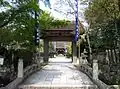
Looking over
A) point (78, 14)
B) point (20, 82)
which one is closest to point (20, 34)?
point (20, 82)

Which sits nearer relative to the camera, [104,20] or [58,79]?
[58,79]

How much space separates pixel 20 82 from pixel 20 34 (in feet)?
7.49

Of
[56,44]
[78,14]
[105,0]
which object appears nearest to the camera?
[105,0]

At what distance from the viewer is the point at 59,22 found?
717 inches

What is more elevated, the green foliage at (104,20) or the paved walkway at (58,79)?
the green foliage at (104,20)

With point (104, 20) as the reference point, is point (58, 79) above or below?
below

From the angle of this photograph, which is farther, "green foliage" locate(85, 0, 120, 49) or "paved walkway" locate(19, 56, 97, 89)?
"green foliage" locate(85, 0, 120, 49)

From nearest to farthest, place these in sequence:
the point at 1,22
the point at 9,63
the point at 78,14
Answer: the point at 1,22 → the point at 9,63 → the point at 78,14

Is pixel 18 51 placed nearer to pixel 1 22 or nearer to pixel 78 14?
pixel 1 22

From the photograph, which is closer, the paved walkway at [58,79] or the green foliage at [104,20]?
the paved walkway at [58,79]

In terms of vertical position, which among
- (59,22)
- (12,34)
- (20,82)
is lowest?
(20,82)

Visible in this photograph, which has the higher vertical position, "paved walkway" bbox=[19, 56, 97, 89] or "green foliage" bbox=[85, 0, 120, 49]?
"green foliage" bbox=[85, 0, 120, 49]

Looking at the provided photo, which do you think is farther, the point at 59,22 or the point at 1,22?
the point at 59,22

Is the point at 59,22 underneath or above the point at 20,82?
above
